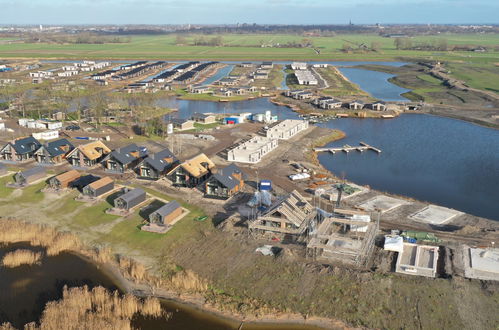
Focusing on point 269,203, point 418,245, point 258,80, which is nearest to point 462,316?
point 418,245

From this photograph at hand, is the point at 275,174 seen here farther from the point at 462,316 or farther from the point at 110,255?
the point at 462,316

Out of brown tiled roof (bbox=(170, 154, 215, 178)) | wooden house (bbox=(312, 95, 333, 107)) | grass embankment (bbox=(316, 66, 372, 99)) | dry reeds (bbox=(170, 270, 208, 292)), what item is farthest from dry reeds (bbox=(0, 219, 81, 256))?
grass embankment (bbox=(316, 66, 372, 99))

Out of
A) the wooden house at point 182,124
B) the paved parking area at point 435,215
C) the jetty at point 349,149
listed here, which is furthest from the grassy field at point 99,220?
→ the jetty at point 349,149

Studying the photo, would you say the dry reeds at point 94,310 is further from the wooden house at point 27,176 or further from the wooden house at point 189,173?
the wooden house at point 27,176

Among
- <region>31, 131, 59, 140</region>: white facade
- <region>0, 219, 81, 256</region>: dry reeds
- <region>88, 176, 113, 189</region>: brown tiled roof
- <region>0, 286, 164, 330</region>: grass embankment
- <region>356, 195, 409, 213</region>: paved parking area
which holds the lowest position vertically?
<region>0, 286, 164, 330</region>: grass embankment

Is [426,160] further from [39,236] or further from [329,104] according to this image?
[39,236]

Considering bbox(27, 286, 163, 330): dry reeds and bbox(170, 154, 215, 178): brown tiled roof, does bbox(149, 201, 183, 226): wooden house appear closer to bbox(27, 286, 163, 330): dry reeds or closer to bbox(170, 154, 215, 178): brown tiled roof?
bbox(170, 154, 215, 178): brown tiled roof
